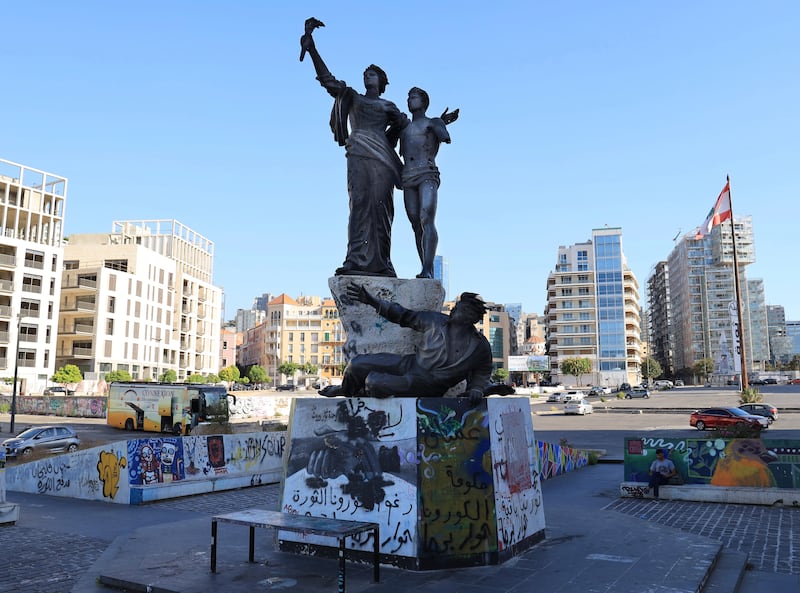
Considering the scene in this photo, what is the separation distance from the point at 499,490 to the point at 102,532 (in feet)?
23.4

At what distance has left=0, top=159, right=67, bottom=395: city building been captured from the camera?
193ft

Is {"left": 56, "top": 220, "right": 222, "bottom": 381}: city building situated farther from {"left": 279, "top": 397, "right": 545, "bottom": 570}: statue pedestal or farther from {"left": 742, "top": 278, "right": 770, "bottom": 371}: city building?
{"left": 742, "top": 278, "right": 770, "bottom": 371}: city building

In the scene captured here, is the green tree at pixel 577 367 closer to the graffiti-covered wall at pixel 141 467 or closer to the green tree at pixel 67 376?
the green tree at pixel 67 376

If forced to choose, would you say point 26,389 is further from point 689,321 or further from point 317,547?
point 689,321

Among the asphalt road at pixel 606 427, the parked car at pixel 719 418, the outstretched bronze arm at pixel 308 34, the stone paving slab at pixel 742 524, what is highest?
the outstretched bronze arm at pixel 308 34

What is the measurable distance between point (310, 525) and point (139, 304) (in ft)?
242

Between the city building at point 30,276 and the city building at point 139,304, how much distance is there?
513cm

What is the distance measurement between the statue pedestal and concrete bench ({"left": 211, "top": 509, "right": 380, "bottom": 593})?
37 cm

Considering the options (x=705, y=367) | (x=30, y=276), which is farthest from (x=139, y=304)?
(x=705, y=367)

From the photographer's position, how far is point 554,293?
→ 105750 millimetres

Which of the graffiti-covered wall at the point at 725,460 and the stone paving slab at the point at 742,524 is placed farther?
the graffiti-covered wall at the point at 725,460

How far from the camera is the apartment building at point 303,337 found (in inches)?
5022

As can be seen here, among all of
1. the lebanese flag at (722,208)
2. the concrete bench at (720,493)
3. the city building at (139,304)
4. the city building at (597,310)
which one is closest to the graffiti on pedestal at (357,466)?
the concrete bench at (720,493)

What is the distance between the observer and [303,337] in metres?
128
